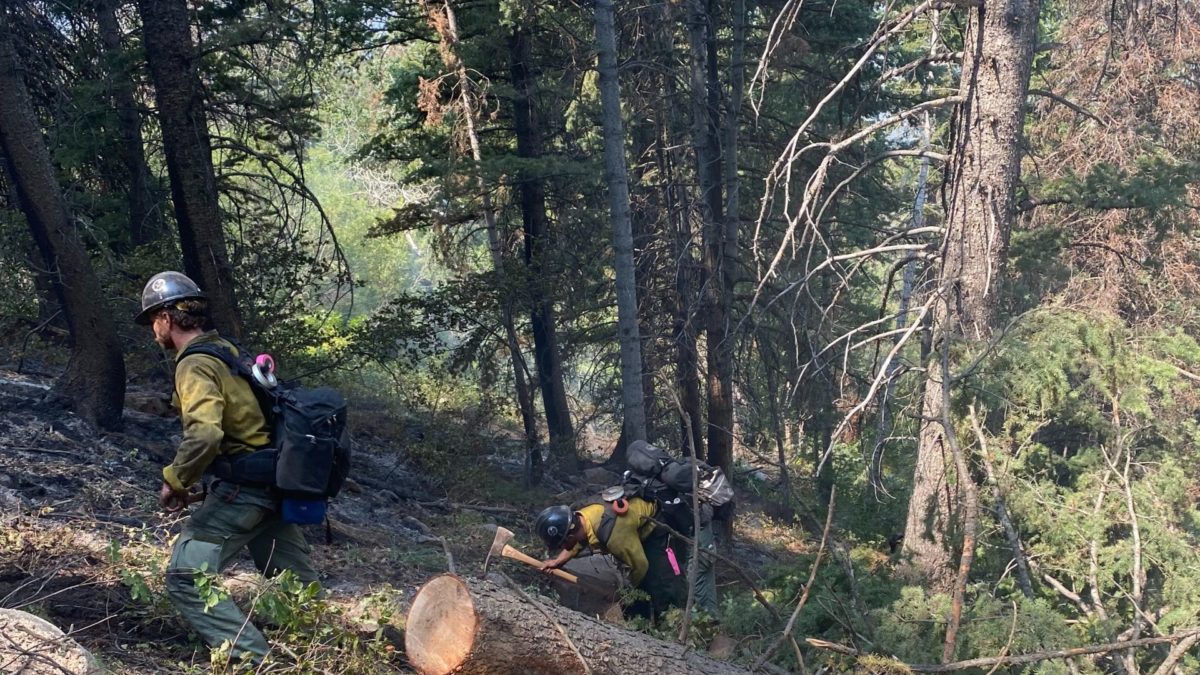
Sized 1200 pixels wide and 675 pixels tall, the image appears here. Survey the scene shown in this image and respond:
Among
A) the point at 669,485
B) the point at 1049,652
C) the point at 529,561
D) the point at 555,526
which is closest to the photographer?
the point at 1049,652

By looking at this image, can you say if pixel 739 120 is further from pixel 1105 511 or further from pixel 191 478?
pixel 191 478

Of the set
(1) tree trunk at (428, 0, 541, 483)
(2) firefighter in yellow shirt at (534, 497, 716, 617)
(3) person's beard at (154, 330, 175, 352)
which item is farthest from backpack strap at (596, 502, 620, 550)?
(1) tree trunk at (428, 0, 541, 483)

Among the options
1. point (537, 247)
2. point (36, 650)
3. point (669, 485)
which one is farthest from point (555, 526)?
point (537, 247)

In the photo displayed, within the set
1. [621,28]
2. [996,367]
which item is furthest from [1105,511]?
[621,28]

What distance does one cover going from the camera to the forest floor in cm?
483

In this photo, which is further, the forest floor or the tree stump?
the forest floor

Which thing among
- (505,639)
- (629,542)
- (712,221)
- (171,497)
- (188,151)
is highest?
(188,151)

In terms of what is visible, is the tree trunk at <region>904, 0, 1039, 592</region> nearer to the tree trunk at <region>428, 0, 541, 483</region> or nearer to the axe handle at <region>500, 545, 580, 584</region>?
the axe handle at <region>500, 545, 580, 584</region>

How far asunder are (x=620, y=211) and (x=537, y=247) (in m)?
2.82

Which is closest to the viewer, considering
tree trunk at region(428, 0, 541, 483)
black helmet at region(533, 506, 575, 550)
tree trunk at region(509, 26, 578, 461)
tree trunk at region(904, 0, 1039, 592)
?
tree trunk at region(904, 0, 1039, 592)

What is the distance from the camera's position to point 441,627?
457 cm

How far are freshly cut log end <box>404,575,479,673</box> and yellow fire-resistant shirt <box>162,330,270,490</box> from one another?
1123 millimetres

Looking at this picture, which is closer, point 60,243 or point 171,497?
point 171,497

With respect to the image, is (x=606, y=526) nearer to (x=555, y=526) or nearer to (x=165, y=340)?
(x=555, y=526)
